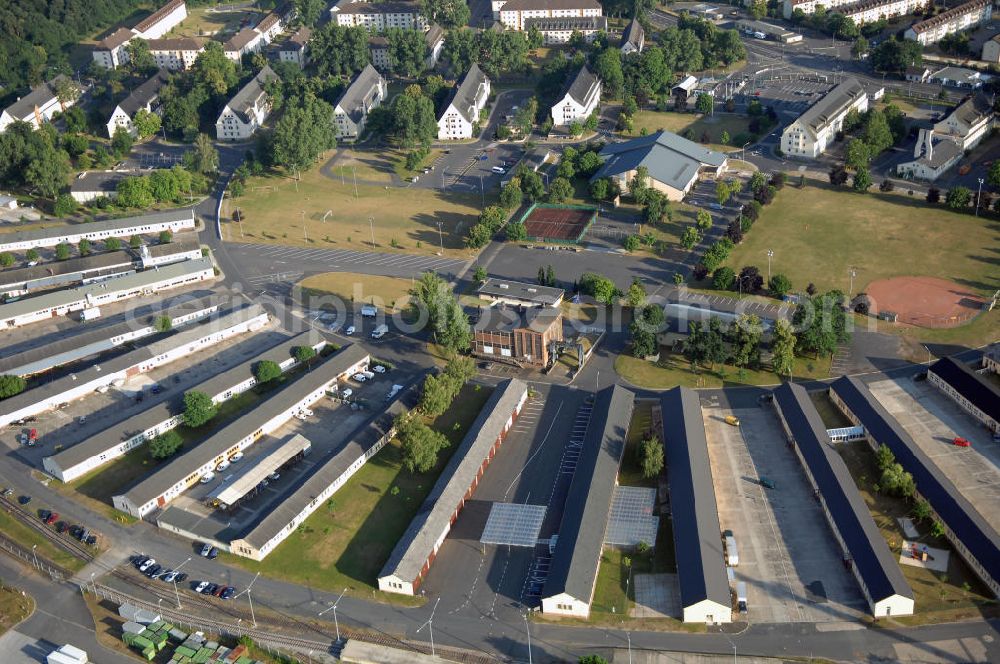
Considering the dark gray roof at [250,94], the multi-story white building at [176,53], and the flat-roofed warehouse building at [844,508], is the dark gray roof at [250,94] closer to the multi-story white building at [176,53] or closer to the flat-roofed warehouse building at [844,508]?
the multi-story white building at [176,53]

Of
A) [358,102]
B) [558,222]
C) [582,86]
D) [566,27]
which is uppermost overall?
[566,27]

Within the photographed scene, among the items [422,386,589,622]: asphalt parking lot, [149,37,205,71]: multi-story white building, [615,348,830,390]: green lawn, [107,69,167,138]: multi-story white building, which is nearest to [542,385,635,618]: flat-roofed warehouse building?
[422,386,589,622]: asphalt parking lot

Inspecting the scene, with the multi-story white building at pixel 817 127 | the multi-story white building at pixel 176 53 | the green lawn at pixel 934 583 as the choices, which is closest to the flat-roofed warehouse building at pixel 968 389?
the green lawn at pixel 934 583

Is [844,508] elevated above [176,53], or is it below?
below

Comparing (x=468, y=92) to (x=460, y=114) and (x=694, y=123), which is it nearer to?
(x=460, y=114)

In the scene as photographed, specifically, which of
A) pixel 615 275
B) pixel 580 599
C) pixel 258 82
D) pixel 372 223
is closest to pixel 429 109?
pixel 372 223

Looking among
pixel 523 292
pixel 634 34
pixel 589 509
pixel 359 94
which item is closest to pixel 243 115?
pixel 359 94

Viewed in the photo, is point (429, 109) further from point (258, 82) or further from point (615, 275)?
point (615, 275)
